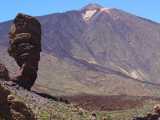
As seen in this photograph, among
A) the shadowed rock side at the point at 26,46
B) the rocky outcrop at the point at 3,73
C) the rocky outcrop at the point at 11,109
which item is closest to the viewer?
the rocky outcrop at the point at 11,109

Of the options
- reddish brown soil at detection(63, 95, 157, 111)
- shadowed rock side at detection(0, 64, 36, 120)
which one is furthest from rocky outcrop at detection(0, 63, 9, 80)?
shadowed rock side at detection(0, 64, 36, 120)

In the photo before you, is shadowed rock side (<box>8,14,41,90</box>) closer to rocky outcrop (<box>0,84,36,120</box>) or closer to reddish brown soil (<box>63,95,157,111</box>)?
reddish brown soil (<box>63,95,157,111</box>)

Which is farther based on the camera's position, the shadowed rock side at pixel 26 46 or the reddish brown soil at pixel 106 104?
the reddish brown soil at pixel 106 104

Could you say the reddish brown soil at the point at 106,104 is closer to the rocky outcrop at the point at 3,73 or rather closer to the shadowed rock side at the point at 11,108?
the rocky outcrop at the point at 3,73

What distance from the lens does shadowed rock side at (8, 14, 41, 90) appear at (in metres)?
48.8

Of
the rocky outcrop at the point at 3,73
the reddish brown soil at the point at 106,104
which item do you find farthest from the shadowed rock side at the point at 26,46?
the reddish brown soil at the point at 106,104

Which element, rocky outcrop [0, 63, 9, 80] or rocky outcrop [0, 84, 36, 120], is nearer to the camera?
rocky outcrop [0, 84, 36, 120]

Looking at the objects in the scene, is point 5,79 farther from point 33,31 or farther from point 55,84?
point 55,84

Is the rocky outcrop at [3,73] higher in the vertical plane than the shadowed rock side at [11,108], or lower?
lower

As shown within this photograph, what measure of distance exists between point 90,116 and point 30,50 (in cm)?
916

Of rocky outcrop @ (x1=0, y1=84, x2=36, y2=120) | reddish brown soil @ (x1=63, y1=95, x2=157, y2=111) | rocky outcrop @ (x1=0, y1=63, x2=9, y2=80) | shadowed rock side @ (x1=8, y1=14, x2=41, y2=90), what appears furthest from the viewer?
reddish brown soil @ (x1=63, y1=95, x2=157, y2=111)

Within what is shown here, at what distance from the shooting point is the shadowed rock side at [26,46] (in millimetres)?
48828

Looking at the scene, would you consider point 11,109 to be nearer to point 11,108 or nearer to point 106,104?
point 11,108

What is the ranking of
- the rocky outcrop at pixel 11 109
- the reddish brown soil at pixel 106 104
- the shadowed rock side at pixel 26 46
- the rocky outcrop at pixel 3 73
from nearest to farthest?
1. the rocky outcrop at pixel 11 109
2. the rocky outcrop at pixel 3 73
3. the shadowed rock side at pixel 26 46
4. the reddish brown soil at pixel 106 104
